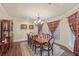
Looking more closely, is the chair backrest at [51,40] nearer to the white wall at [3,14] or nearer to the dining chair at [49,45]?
the dining chair at [49,45]

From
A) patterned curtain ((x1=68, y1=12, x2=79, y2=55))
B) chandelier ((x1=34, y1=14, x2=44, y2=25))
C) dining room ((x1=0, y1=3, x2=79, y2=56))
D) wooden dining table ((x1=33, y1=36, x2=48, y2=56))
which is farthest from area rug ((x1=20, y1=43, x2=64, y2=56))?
chandelier ((x1=34, y1=14, x2=44, y2=25))

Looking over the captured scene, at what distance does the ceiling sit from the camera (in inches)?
74.4

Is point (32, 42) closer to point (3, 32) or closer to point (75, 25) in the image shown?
point (3, 32)

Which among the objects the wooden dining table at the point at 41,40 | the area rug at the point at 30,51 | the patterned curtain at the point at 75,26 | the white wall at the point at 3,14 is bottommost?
the area rug at the point at 30,51

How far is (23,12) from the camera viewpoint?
1.91 metres

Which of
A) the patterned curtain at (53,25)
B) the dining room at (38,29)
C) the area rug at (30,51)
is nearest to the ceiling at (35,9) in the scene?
the dining room at (38,29)

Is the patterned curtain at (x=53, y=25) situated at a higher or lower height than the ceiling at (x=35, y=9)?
lower

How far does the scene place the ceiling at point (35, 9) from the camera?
1891 mm

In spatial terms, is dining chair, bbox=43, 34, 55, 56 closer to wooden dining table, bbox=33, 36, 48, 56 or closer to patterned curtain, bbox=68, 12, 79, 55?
wooden dining table, bbox=33, 36, 48, 56

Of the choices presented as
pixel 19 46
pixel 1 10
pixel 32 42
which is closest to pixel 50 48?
pixel 32 42

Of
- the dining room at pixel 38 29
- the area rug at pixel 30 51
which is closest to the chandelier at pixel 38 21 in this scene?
the dining room at pixel 38 29

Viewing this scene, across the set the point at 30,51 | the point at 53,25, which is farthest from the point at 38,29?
the point at 30,51

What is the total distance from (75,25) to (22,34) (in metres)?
0.80

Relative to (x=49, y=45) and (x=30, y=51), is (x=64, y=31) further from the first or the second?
(x=30, y=51)
